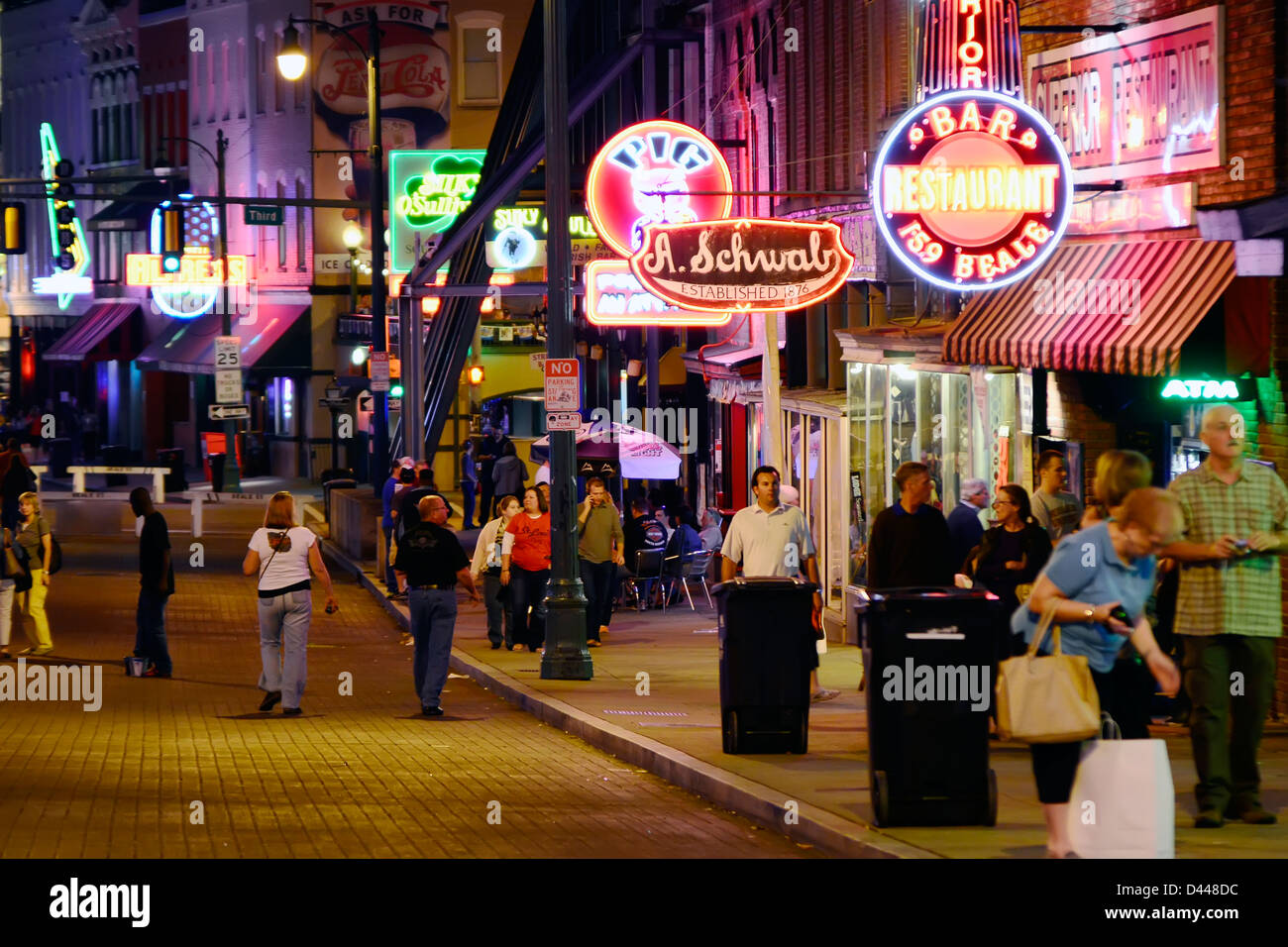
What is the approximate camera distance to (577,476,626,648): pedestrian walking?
804 inches

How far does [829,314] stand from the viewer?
23.4m

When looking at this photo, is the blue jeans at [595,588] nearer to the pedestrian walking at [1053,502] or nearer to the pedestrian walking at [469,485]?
the pedestrian walking at [1053,502]

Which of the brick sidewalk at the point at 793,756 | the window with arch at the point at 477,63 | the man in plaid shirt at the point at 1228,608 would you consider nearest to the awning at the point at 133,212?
the window with arch at the point at 477,63

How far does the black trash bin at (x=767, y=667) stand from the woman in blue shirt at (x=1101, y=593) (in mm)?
4224

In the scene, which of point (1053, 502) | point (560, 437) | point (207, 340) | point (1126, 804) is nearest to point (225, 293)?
point (207, 340)

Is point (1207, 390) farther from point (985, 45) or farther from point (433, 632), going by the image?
point (433, 632)

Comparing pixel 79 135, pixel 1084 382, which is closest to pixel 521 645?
pixel 1084 382

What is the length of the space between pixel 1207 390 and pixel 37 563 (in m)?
11.6

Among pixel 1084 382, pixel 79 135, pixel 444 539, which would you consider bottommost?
pixel 444 539

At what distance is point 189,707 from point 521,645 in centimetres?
431

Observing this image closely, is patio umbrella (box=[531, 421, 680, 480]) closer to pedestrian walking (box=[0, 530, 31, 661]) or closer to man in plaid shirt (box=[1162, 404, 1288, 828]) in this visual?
pedestrian walking (box=[0, 530, 31, 661])

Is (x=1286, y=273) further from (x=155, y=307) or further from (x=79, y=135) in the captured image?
(x=79, y=135)

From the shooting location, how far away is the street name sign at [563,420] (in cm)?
1767

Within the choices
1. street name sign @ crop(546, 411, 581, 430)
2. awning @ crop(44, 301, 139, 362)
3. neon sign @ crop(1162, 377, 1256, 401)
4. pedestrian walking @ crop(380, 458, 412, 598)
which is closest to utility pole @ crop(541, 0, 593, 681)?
street name sign @ crop(546, 411, 581, 430)
